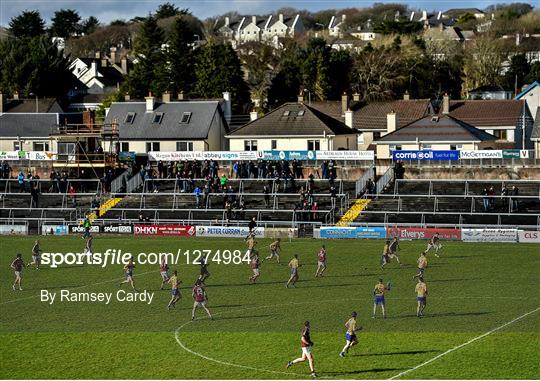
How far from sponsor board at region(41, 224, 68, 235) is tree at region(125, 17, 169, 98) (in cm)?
5220

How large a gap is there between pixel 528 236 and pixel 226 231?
16.5 m

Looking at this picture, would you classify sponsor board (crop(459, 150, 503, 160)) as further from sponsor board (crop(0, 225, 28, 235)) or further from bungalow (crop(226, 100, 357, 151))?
sponsor board (crop(0, 225, 28, 235))

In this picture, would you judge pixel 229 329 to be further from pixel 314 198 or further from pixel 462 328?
pixel 314 198

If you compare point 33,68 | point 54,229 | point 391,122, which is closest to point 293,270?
point 54,229

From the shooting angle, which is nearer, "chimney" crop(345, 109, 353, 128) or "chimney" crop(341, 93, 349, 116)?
"chimney" crop(345, 109, 353, 128)

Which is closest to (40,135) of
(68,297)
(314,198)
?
(314,198)

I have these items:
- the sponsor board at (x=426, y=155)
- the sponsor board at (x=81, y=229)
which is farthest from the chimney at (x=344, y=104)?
the sponsor board at (x=81, y=229)

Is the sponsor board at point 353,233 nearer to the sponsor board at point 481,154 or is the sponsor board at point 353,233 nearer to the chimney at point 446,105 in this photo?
the sponsor board at point 481,154

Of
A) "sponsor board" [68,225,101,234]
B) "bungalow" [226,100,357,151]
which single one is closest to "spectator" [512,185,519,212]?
"bungalow" [226,100,357,151]

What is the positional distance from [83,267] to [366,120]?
5126cm

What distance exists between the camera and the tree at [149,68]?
387ft

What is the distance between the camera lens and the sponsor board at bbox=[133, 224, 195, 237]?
6281cm

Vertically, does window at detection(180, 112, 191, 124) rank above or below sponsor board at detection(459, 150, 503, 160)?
above

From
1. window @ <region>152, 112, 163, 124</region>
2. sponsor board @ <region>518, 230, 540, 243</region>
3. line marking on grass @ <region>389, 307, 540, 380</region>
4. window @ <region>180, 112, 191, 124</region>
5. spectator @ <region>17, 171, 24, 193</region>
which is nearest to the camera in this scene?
A: line marking on grass @ <region>389, 307, 540, 380</region>
